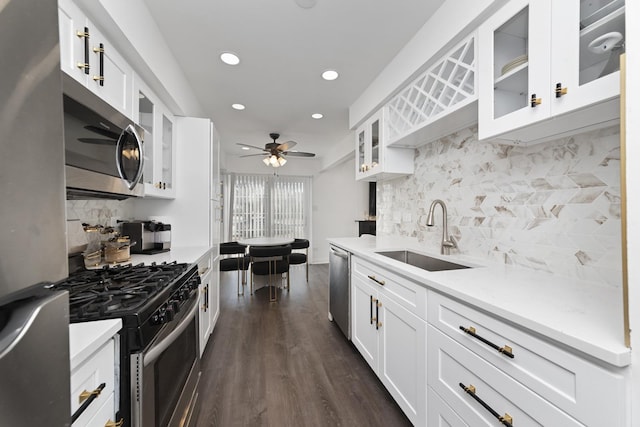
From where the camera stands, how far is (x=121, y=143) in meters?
1.34

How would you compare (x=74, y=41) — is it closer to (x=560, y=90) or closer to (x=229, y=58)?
(x=229, y=58)

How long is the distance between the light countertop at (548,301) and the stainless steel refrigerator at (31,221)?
3.61 ft

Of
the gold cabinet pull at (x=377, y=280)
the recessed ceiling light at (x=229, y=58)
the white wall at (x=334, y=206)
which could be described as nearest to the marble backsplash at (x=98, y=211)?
the recessed ceiling light at (x=229, y=58)

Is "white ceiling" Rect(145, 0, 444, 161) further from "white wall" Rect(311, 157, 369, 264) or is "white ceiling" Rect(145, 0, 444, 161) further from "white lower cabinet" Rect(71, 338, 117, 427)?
"white wall" Rect(311, 157, 369, 264)

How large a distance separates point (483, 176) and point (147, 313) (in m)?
2.02

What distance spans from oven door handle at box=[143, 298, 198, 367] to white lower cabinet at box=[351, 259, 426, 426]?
1.19 metres

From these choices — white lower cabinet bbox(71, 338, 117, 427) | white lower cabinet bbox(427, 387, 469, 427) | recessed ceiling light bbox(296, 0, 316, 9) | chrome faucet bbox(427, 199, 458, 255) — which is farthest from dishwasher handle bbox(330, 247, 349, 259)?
recessed ceiling light bbox(296, 0, 316, 9)

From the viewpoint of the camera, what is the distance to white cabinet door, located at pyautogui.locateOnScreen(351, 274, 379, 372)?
6.10ft

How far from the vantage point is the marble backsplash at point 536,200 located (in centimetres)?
110

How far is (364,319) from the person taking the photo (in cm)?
204

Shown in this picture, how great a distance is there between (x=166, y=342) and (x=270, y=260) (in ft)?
9.19

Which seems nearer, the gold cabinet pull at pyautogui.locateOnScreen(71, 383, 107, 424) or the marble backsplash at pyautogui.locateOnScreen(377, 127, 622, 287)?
the gold cabinet pull at pyautogui.locateOnScreen(71, 383, 107, 424)

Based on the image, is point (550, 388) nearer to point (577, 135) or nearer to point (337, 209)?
point (577, 135)

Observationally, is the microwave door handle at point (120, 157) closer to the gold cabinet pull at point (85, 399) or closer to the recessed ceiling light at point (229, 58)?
the gold cabinet pull at point (85, 399)
